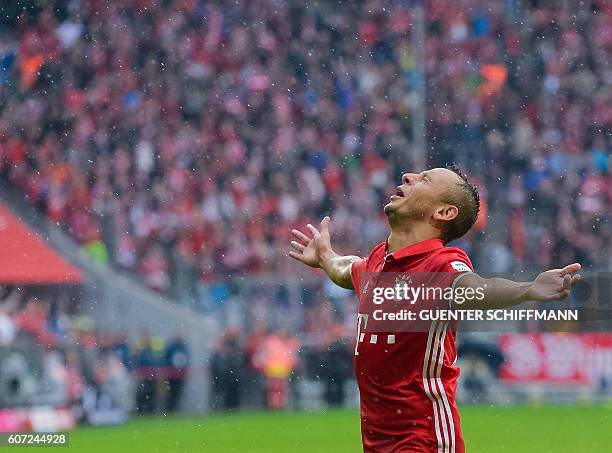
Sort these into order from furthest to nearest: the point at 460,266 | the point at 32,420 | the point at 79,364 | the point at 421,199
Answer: the point at 79,364, the point at 32,420, the point at 421,199, the point at 460,266

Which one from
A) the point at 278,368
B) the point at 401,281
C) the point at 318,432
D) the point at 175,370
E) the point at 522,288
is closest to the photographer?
the point at 522,288

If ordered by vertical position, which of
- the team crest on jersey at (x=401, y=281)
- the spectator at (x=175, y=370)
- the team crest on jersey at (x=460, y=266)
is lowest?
the team crest on jersey at (x=401, y=281)

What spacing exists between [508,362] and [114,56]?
31.5ft

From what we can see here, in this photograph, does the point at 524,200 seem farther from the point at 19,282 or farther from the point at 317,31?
the point at 19,282

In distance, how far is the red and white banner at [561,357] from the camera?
682 inches

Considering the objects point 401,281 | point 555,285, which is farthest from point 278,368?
point 555,285

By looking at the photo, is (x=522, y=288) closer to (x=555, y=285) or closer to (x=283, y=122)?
(x=555, y=285)

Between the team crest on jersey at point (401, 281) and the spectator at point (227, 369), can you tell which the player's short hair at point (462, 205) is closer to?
the team crest on jersey at point (401, 281)

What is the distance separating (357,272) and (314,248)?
49 centimetres

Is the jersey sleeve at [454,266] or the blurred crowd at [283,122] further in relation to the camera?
the blurred crowd at [283,122]

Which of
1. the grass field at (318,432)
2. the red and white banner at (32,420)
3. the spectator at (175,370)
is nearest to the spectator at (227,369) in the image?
the spectator at (175,370)

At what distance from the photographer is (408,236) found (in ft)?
16.8

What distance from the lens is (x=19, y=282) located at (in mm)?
16281

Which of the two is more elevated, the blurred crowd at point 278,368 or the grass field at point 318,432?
the blurred crowd at point 278,368
